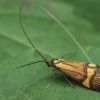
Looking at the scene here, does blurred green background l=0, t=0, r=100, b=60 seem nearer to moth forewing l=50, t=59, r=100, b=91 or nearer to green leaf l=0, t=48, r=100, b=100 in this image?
green leaf l=0, t=48, r=100, b=100

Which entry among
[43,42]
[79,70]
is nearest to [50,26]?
[43,42]

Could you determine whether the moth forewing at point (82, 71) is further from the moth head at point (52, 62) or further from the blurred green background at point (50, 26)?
the blurred green background at point (50, 26)

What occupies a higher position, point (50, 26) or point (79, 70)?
point (79, 70)

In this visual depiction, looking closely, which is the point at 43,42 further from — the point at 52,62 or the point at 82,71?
the point at 82,71

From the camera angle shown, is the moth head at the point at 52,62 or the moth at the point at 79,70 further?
the moth head at the point at 52,62

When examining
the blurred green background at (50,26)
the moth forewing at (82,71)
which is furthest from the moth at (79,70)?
the blurred green background at (50,26)

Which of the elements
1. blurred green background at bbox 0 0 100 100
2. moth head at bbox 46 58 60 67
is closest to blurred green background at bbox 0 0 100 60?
blurred green background at bbox 0 0 100 100
